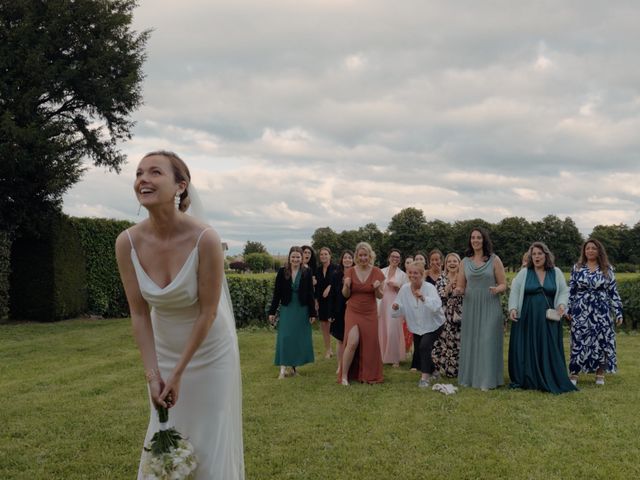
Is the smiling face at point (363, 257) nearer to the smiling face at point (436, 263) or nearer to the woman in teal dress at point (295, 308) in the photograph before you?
the woman in teal dress at point (295, 308)

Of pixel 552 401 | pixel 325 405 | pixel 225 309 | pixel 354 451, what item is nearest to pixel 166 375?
pixel 225 309

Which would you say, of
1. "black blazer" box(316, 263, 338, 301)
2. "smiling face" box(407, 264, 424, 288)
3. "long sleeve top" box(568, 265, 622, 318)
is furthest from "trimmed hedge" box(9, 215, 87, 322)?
"long sleeve top" box(568, 265, 622, 318)

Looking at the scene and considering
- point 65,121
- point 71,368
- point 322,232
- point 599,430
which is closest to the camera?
point 599,430

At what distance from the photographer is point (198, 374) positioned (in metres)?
3.40

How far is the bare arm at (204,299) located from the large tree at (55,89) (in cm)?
1629

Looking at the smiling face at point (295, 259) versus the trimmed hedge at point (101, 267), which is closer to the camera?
the smiling face at point (295, 259)

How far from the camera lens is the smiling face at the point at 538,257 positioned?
9.66 m

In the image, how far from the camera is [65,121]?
19.3 meters

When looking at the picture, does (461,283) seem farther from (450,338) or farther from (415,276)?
(450,338)

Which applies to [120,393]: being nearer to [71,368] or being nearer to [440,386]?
[71,368]

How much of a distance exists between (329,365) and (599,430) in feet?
19.0

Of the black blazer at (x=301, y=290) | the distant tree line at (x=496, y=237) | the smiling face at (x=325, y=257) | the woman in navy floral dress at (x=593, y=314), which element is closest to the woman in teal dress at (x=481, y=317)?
the woman in navy floral dress at (x=593, y=314)

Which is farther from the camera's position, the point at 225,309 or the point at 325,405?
the point at 325,405

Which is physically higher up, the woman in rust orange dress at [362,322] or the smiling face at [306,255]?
the smiling face at [306,255]
